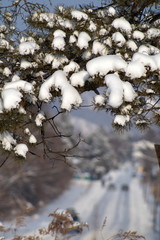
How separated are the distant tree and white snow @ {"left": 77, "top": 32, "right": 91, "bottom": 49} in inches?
0.6

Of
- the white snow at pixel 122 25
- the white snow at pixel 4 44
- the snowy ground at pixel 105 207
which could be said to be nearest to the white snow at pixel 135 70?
the white snow at pixel 122 25

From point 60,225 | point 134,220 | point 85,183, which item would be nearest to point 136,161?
point 85,183

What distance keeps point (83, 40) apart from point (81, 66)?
61 cm

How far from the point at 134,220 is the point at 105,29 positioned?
116 feet

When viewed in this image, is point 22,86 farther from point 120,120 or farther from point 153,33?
point 153,33

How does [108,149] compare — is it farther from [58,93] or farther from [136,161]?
[58,93]

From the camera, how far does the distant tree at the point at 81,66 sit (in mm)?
3627

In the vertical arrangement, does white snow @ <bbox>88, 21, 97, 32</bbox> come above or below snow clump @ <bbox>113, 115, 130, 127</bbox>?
above

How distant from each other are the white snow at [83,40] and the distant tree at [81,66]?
0.05 ft

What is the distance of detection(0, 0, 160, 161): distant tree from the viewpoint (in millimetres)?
3627

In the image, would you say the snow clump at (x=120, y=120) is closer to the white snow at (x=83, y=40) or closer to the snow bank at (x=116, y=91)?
the snow bank at (x=116, y=91)

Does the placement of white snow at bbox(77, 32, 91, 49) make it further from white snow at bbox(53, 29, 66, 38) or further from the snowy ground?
the snowy ground

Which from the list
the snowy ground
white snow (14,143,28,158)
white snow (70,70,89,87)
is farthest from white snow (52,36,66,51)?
the snowy ground

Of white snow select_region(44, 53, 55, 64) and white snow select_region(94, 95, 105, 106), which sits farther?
white snow select_region(44, 53, 55, 64)
